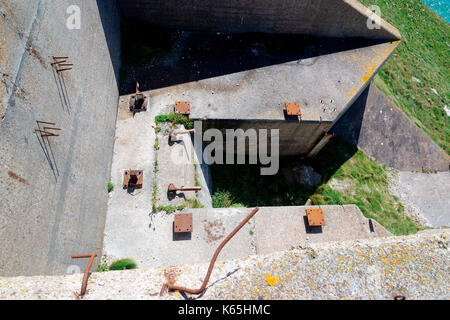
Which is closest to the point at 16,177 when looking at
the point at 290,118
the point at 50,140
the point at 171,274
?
A: the point at 50,140

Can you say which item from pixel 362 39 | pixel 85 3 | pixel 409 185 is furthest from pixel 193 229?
pixel 409 185

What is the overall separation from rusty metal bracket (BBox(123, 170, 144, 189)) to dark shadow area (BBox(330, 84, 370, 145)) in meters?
8.15

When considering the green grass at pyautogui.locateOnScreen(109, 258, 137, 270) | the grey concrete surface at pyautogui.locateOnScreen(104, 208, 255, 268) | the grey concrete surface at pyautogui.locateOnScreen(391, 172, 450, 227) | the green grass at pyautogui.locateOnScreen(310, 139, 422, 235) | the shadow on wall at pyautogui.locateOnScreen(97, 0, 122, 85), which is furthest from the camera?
the grey concrete surface at pyautogui.locateOnScreen(391, 172, 450, 227)

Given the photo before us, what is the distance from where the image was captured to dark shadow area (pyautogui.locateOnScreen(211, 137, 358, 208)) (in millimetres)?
9375

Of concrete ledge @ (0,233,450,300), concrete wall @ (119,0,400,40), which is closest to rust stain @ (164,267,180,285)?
concrete ledge @ (0,233,450,300)

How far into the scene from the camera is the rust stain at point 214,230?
6816 mm

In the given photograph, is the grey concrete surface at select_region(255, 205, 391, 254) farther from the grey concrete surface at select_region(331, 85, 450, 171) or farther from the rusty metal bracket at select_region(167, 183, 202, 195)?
the grey concrete surface at select_region(331, 85, 450, 171)

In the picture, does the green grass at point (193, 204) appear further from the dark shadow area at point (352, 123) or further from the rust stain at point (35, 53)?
the dark shadow area at point (352, 123)

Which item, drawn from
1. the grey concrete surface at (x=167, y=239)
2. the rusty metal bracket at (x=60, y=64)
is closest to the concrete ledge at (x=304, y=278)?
the grey concrete surface at (x=167, y=239)

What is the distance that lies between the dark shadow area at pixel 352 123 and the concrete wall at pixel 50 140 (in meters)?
8.96

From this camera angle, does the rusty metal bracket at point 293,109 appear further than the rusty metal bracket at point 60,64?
Yes

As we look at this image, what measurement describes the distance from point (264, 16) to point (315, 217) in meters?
6.60
